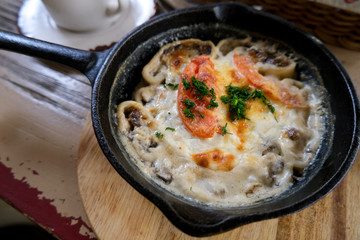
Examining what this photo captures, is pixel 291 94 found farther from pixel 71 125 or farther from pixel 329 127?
pixel 71 125

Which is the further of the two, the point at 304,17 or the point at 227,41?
the point at 304,17

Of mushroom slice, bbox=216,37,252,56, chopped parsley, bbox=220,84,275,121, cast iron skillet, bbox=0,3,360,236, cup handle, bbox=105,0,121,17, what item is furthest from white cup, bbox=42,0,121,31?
chopped parsley, bbox=220,84,275,121

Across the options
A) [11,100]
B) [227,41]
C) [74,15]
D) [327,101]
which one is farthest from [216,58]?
[11,100]

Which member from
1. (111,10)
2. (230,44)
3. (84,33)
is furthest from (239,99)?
(84,33)

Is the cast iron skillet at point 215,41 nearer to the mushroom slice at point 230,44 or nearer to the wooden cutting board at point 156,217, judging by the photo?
the mushroom slice at point 230,44

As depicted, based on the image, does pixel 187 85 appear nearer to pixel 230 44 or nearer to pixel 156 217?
pixel 230 44

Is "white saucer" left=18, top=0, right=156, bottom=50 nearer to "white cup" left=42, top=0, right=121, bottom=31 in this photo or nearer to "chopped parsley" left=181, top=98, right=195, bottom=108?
"white cup" left=42, top=0, right=121, bottom=31

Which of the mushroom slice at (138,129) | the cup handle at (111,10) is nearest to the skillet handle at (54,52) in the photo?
the mushroom slice at (138,129)

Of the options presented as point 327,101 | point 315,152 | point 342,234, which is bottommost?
point 342,234

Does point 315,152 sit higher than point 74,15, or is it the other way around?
point 74,15
